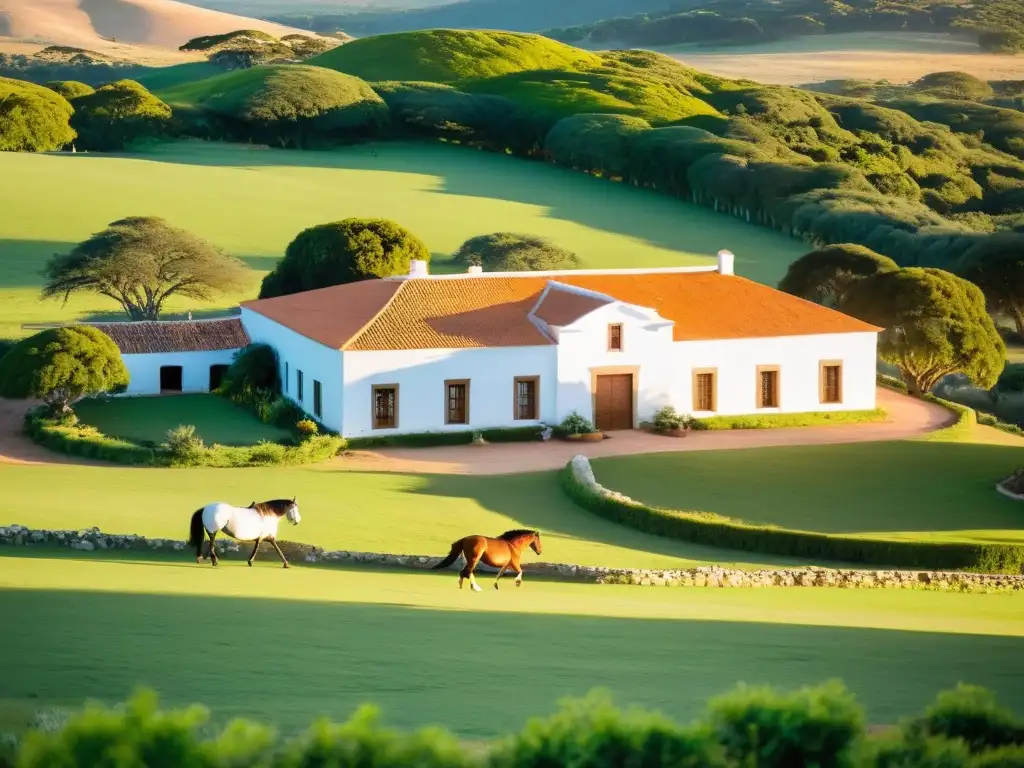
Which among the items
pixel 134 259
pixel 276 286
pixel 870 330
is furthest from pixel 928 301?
pixel 134 259

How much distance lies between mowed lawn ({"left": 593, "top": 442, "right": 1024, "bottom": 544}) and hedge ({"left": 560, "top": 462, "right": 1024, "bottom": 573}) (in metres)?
1.31

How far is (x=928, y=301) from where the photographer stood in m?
56.9

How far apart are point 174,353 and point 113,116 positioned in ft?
224

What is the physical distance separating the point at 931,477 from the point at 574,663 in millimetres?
25127

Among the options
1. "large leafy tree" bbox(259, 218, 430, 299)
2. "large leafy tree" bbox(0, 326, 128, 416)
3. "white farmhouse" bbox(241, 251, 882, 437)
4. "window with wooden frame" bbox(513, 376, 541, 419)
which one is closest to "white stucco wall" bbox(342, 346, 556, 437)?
"white farmhouse" bbox(241, 251, 882, 437)

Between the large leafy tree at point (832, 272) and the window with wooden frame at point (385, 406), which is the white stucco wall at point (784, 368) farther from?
the large leafy tree at point (832, 272)

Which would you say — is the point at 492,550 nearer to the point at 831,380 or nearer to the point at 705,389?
the point at 705,389

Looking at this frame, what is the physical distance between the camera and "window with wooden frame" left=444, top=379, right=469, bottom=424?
47.5 metres

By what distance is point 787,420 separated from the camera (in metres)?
49.8

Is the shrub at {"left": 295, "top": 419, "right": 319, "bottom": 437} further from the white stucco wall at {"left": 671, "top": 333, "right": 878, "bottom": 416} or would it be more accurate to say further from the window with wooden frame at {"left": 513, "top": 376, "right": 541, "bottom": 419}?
the white stucco wall at {"left": 671, "top": 333, "right": 878, "bottom": 416}

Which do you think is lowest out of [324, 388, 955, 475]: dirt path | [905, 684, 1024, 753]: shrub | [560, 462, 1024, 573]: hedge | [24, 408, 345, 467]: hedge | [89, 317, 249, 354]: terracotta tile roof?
[324, 388, 955, 475]: dirt path

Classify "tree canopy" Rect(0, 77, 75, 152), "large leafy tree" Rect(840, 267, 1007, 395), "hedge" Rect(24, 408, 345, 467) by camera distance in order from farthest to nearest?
"tree canopy" Rect(0, 77, 75, 152) → "large leafy tree" Rect(840, 267, 1007, 395) → "hedge" Rect(24, 408, 345, 467)

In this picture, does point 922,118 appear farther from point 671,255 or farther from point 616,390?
point 616,390

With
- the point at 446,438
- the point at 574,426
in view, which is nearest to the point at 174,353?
the point at 446,438
